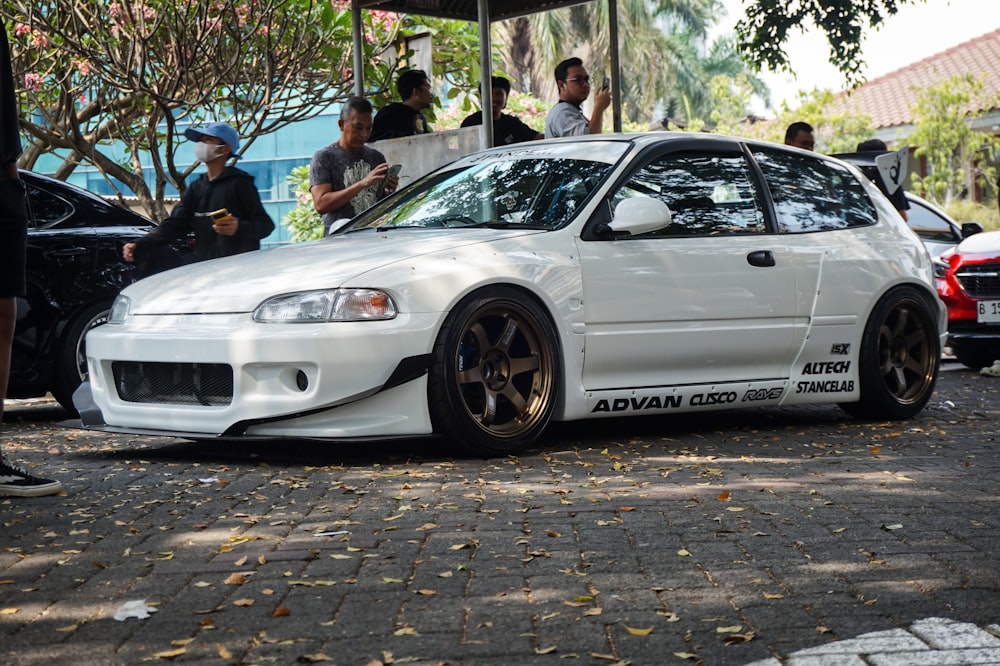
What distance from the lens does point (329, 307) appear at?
6215 millimetres

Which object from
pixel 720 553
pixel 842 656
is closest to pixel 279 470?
pixel 720 553

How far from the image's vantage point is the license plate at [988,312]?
11.9 metres

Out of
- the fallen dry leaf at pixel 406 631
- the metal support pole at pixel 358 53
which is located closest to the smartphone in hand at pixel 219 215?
the metal support pole at pixel 358 53

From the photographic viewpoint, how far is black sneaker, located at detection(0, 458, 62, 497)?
548 centimetres

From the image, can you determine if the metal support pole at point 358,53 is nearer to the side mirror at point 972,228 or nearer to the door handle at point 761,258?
the door handle at point 761,258

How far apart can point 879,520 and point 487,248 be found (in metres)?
2.44

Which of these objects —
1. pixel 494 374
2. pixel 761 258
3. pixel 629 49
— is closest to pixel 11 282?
pixel 494 374

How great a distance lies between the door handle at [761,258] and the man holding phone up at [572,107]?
2772mm

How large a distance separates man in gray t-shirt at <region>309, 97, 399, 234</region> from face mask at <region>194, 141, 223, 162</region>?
1.99 feet

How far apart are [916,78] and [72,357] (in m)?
35.1

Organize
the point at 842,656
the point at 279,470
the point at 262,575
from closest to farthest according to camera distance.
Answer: the point at 842,656, the point at 262,575, the point at 279,470

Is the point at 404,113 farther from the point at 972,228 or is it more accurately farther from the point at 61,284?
the point at 972,228

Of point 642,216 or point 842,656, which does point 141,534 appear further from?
point 642,216

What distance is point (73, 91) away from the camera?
50.0 feet
